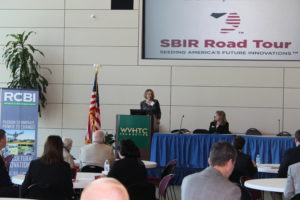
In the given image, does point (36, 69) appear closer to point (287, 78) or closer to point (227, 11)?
point (227, 11)

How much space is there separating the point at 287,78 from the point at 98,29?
4.21 metres

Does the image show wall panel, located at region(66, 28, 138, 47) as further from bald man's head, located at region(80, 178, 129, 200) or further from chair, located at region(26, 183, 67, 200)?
bald man's head, located at region(80, 178, 129, 200)

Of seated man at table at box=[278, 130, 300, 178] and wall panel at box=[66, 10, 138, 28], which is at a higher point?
wall panel at box=[66, 10, 138, 28]

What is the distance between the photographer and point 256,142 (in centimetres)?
970

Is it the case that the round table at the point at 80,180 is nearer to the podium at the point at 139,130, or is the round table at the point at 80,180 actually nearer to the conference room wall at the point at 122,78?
the podium at the point at 139,130

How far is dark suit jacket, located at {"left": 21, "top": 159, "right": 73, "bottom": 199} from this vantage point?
196 inches

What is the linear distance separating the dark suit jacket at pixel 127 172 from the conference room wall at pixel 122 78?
6.78 m

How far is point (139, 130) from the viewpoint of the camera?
396 inches

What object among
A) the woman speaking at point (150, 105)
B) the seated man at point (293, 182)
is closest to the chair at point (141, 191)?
the seated man at point (293, 182)

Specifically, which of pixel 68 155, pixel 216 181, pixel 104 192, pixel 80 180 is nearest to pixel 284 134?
pixel 68 155

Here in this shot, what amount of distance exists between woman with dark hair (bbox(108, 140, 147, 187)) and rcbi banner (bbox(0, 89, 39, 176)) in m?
4.77

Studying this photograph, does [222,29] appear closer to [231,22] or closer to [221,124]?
[231,22]

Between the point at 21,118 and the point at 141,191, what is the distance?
17.6ft

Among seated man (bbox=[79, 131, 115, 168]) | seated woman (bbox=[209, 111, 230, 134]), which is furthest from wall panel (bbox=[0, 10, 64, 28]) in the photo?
seated man (bbox=[79, 131, 115, 168])
